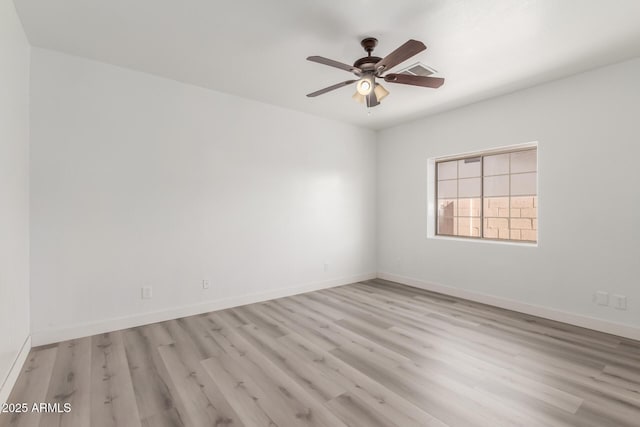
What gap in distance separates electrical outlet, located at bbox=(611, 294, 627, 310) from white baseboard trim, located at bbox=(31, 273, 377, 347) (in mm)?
3454

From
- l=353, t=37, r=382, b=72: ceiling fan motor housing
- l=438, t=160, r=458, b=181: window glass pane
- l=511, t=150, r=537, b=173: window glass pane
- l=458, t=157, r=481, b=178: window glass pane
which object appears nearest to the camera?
l=353, t=37, r=382, b=72: ceiling fan motor housing

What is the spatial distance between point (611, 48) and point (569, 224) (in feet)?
5.75

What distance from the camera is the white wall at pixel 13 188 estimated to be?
196 centimetres

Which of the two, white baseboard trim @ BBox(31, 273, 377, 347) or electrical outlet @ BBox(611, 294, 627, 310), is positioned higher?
electrical outlet @ BBox(611, 294, 627, 310)

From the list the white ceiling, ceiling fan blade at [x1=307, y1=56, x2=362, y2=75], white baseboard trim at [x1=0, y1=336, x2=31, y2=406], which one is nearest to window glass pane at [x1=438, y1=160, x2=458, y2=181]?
the white ceiling

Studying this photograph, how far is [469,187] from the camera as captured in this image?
4469 mm

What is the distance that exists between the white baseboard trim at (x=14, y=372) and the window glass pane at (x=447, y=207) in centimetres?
513

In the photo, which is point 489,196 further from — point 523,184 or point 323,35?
point 323,35

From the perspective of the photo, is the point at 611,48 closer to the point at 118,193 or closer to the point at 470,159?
the point at 470,159

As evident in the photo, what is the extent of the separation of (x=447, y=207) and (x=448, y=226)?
0.31 m

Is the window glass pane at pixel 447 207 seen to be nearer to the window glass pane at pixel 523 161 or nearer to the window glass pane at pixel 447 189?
the window glass pane at pixel 447 189

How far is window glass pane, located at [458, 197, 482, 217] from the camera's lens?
4.37 m

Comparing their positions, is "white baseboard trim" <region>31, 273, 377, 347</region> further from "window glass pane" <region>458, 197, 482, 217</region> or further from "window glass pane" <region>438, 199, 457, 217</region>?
"window glass pane" <region>458, 197, 482, 217</region>

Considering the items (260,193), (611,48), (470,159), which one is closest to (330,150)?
(260,193)
